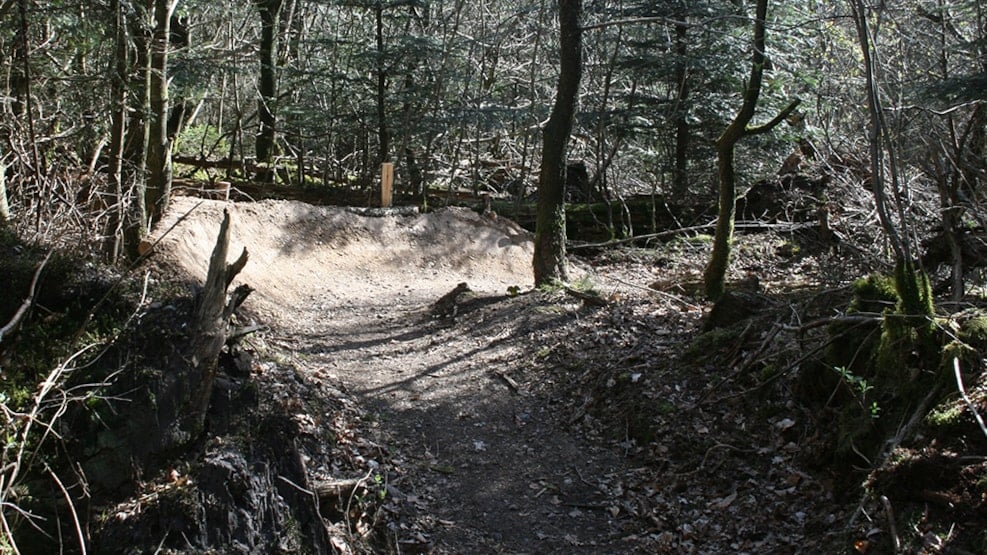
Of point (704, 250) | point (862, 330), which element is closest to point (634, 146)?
point (704, 250)

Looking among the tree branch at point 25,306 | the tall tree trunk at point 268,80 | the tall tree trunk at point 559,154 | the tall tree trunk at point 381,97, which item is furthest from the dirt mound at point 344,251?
the tree branch at point 25,306

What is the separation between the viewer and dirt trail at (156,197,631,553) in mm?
6016

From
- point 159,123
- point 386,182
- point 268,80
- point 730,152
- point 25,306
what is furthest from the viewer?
point 268,80

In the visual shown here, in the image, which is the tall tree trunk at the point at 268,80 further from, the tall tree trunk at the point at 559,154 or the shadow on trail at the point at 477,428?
the shadow on trail at the point at 477,428

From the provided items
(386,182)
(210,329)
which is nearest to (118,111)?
(210,329)

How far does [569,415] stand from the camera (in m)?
7.61

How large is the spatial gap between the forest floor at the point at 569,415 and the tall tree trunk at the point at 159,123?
2.08ft

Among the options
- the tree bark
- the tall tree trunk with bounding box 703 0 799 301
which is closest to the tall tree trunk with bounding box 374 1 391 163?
the tall tree trunk with bounding box 703 0 799 301

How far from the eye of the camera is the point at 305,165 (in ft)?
69.9

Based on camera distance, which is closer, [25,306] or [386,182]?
[25,306]

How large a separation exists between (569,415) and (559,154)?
475cm

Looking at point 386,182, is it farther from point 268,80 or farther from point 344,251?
point 268,80

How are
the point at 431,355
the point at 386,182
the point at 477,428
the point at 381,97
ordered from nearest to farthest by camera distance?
the point at 477,428 < the point at 431,355 < the point at 386,182 < the point at 381,97

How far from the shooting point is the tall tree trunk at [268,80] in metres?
18.8
